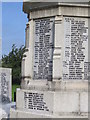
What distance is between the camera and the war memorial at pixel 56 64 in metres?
6.41

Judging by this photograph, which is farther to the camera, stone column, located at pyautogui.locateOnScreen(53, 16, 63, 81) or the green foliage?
the green foliage

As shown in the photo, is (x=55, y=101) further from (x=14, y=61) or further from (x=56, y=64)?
(x=14, y=61)

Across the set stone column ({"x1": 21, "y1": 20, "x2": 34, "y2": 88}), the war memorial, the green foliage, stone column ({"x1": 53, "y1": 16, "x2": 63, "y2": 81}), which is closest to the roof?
the war memorial

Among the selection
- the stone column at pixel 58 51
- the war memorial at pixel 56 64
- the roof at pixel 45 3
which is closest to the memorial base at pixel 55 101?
the war memorial at pixel 56 64

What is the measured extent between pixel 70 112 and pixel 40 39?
2.43 m

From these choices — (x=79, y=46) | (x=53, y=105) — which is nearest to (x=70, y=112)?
(x=53, y=105)

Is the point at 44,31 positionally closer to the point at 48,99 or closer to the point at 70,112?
the point at 48,99

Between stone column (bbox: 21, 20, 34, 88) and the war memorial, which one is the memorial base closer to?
the war memorial

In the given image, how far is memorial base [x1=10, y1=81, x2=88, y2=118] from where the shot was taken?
20.8 ft

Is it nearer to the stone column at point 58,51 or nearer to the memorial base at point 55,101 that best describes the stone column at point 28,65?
the memorial base at point 55,101

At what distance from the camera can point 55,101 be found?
6.34 metres

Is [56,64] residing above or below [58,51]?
below

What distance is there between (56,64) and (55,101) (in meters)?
1.07

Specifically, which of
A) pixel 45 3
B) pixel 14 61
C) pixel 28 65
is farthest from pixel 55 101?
pixel 14 61
